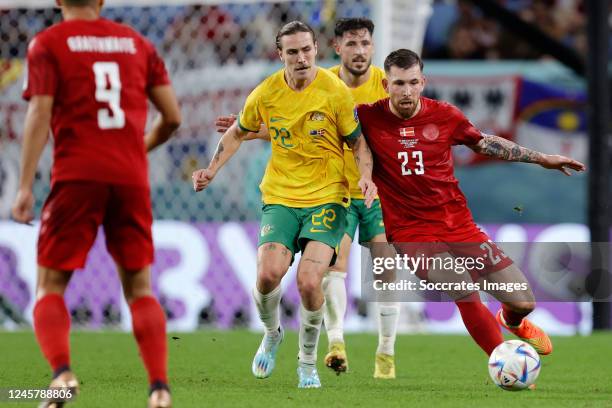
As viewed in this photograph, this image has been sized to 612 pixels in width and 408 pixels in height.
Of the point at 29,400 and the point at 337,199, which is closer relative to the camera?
the point at 29,400

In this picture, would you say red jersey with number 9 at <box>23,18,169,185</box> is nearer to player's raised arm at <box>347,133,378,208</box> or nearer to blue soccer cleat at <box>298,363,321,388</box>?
player's raised arm at <box>347,133,378,208</box>

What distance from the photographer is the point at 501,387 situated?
6621 millimetres

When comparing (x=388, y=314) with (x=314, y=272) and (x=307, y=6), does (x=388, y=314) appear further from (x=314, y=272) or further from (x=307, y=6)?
(x=307, y=6)

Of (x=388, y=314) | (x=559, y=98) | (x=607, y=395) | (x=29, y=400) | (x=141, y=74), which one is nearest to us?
(x=141, y=74)

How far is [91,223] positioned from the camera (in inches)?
204

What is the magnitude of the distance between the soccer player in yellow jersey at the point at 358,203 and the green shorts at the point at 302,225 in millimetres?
1006

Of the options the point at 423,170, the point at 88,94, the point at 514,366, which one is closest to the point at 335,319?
the point at 423,170

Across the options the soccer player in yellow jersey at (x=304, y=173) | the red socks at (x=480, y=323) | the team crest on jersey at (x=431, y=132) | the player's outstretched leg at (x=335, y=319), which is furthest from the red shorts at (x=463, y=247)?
the player's outstretched leg at (x=335, y=319)

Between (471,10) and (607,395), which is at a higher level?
(471,10)

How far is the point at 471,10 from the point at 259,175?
15.6ft

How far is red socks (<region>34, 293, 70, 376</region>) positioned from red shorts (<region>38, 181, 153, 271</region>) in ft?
0.55

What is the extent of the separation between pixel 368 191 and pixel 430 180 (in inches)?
30.3

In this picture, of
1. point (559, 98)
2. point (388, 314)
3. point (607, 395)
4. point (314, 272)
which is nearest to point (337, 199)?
point (314, 272)

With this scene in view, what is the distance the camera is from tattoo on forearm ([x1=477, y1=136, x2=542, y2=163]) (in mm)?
7042
